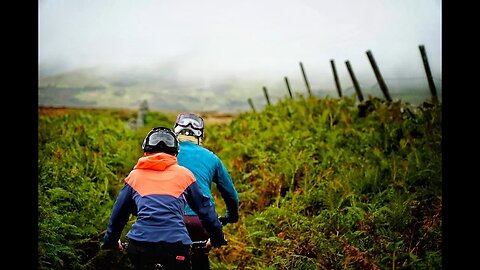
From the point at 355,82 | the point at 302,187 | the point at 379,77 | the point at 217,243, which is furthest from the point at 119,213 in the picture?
the point at 355,82

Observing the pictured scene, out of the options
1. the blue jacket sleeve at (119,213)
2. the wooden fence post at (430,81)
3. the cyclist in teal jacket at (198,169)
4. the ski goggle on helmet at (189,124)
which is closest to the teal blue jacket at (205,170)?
the cyclist in teal jacket at (198,169)

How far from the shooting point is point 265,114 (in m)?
11.2

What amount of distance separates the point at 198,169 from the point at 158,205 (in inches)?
25.8

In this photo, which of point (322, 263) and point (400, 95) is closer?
point (322, 263)

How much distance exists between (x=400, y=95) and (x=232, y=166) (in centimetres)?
327

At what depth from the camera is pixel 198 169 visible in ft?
13.3

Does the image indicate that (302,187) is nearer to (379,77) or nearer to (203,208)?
(203,208)

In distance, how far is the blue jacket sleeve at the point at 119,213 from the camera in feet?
11.6

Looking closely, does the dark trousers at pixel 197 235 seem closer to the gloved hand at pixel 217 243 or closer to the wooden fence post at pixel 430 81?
the gloved hand at pixel 217 243

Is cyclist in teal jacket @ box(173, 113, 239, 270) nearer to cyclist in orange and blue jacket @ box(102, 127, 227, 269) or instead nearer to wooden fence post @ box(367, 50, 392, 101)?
cyclist in orange and blue jacket @ box(102, 127, 227, 269)

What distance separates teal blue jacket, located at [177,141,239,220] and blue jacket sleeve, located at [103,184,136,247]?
1.86ft

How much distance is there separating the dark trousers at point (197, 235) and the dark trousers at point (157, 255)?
1.70ft
